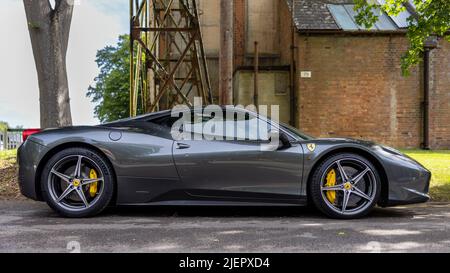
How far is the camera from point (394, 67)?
16.5 meters

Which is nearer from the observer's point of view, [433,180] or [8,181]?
[8,181]

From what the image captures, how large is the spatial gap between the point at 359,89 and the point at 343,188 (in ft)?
41.0

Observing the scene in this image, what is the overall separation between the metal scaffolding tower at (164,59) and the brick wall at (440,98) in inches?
326

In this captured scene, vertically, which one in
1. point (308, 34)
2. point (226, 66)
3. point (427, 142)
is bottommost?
point (427, 142)

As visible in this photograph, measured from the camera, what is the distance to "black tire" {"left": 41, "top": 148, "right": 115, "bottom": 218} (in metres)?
4.74

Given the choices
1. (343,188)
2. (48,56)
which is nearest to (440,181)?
(343,188)

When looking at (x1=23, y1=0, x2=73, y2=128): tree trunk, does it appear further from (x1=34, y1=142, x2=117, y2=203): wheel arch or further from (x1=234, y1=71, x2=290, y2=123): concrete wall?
(x1=234, y1=71, x2=290, y2=123): concrete wall

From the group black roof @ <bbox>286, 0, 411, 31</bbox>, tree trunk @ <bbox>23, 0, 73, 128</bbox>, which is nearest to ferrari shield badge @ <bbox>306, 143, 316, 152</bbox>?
tree trunk @ <bbox>23, 0, 73, 128</bbox>

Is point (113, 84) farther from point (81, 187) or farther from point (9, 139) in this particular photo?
point (81, 187)

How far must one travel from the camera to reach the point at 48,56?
7.51m

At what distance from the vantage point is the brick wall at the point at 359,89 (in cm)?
1641
